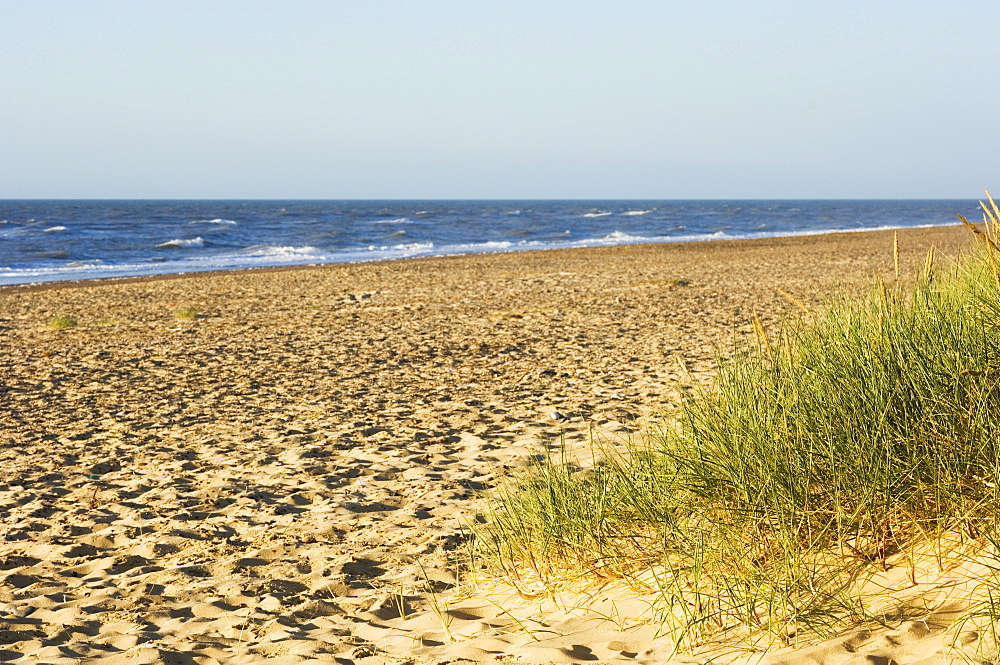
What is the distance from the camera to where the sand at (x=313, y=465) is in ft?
12.3

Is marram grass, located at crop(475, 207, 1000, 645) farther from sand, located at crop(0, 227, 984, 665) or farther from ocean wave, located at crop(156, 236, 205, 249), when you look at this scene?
ocean wave, located at crop(156, 236, 205, 249)

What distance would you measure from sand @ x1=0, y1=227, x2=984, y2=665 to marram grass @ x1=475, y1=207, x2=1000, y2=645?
7.8 inches

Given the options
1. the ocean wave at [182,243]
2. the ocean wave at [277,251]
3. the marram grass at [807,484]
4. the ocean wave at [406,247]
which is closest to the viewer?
the marram grass at [807,484]

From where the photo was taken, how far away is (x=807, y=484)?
3418 millimetres

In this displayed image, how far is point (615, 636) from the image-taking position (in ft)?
11.2

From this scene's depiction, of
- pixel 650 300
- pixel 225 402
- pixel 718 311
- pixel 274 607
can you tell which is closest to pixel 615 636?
pixel 274 607

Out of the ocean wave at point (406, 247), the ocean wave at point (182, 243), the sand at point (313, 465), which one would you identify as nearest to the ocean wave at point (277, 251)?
the ocean wave at point (182, 243)

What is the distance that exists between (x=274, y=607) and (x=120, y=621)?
67cm

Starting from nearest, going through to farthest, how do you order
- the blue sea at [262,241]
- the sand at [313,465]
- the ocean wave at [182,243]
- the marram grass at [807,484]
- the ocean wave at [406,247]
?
the marram grass at [807,484] < the sand at [313,465] < the blue sea at [262,241] < the ocean wave at [406,247] < the ocean wave at [182,243]

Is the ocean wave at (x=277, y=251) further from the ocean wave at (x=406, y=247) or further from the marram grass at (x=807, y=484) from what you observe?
the marram grass at (x=807, y=484)

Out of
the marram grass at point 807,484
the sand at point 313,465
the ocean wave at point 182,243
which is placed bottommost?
the sand at point 313,465

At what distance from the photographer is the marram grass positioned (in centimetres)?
325

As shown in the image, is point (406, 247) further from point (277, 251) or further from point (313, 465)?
point (313, 465)

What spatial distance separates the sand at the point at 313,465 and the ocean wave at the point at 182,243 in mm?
25894
